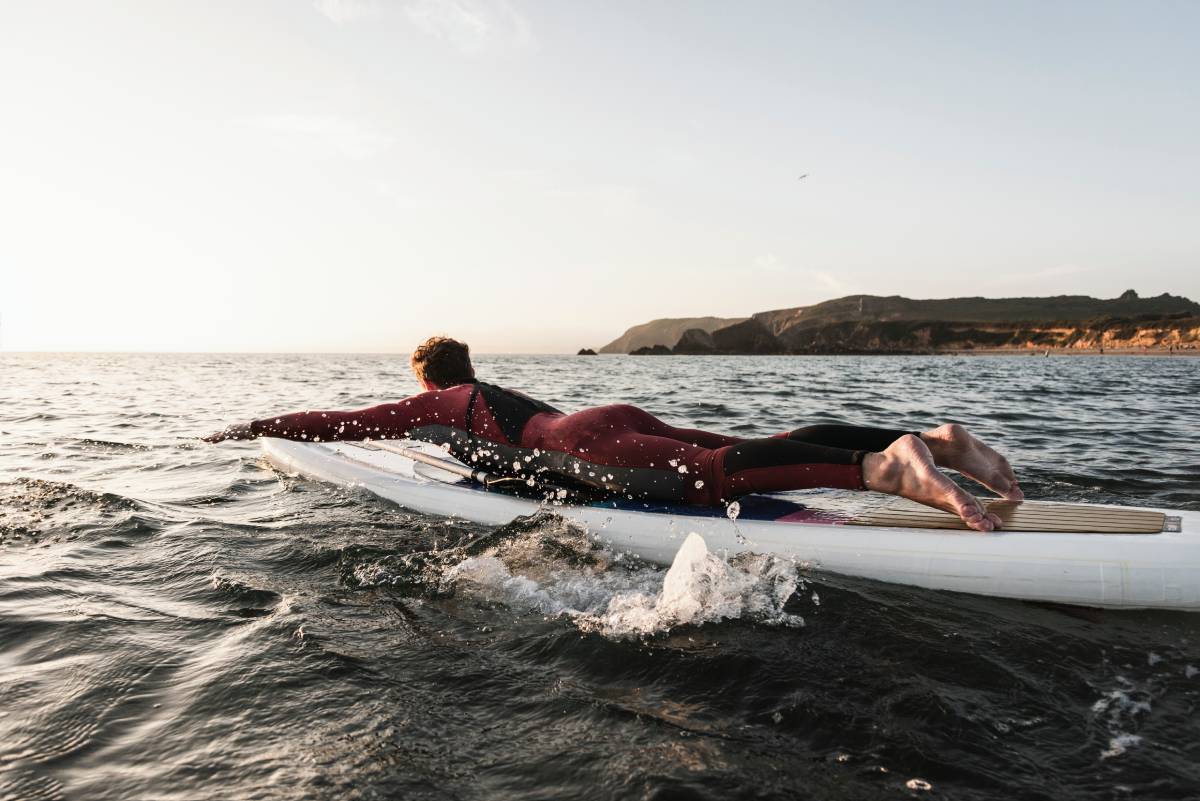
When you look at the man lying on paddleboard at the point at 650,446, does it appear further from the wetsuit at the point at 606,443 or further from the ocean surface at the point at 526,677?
the ocean surface at the point at 526,677

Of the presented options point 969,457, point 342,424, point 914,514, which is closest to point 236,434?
point 342,424

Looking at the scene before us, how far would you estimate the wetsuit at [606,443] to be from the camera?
372 centimetres

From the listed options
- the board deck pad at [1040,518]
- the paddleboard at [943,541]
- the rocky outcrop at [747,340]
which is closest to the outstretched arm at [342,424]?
the paddleboard at [943,541]

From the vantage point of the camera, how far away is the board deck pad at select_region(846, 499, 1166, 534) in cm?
354

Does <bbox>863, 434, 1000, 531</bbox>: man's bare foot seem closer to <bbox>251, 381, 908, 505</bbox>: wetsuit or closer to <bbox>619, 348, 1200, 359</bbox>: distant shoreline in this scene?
<bbox>251, 381, 908, 505</bbox>: wetsuit

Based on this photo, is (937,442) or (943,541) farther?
(937,442)

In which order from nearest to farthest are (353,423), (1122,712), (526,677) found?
(1122,712) < (526,677) < (353,423)

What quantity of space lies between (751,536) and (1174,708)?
6.26 feet

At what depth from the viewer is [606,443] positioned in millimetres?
4129

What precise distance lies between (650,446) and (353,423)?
72.6 inches

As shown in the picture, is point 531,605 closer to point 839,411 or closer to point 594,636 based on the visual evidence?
point 594,636

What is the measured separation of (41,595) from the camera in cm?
355

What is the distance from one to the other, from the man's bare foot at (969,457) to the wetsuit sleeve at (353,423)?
304 centimetres

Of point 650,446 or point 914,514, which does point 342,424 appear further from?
point 914,514
